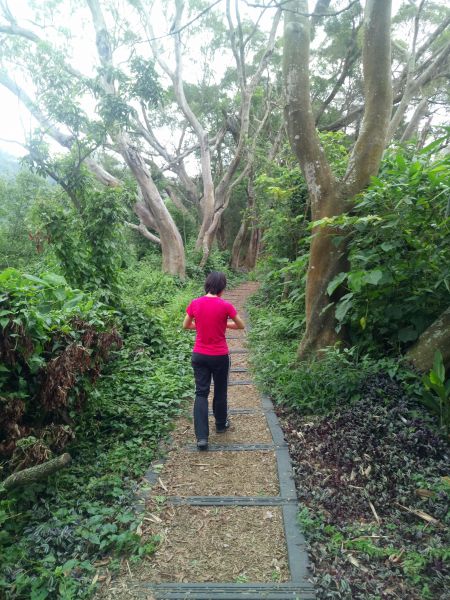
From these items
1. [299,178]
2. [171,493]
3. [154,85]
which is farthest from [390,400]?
[154,85]

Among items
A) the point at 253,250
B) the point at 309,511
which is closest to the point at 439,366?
the point at 309,511

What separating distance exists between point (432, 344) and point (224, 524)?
7.68 feet

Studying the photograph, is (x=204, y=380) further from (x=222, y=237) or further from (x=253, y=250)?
(x=222, y=237)

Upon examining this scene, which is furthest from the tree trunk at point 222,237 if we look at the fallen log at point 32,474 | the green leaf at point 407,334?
the fallen log at point 32,474

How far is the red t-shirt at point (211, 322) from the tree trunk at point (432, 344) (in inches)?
69.0

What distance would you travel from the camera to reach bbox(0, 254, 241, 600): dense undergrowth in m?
2.18

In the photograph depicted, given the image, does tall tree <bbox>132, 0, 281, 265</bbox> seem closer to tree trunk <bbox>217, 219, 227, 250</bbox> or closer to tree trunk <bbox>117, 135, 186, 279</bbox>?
tree trunk <bbox>117, 135, 186, 279</bbox>

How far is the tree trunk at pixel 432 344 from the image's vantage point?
3.33 m

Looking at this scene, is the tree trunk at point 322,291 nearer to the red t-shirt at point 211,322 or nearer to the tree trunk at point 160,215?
the red t-shirt at point 211,322

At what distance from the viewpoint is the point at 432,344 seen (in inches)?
135

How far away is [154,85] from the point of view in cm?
771

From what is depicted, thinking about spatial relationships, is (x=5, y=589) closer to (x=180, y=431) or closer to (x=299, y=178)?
(x=180, y=431)

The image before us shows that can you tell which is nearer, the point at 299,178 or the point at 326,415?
the point at 326,415

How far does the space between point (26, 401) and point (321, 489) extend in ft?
7.42
